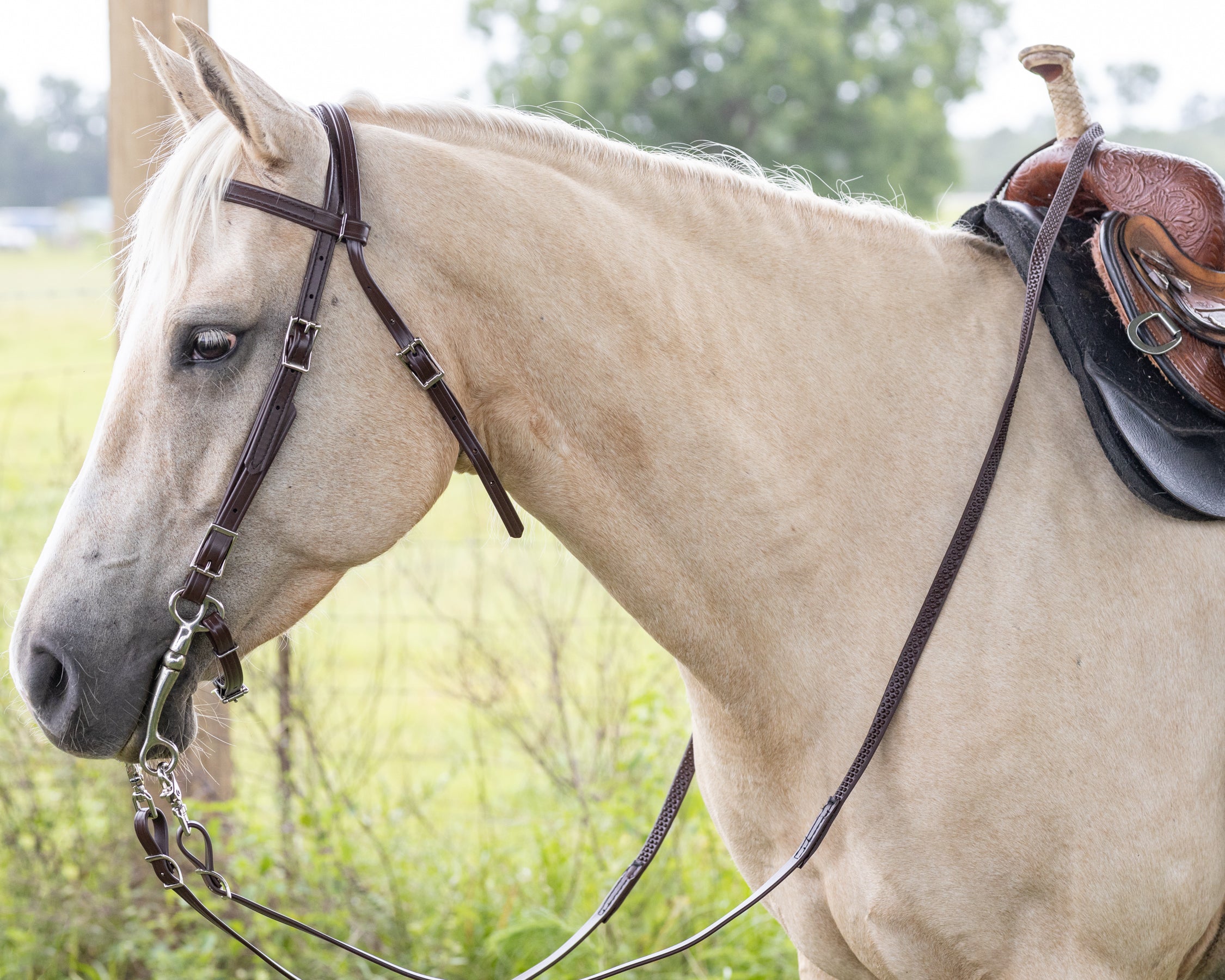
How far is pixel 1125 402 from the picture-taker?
4.72 ft

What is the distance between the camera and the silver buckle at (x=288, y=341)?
1.32 m

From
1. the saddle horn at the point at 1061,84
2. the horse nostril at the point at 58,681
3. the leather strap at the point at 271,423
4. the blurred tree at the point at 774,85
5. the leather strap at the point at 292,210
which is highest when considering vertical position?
the saddle horn at the point at 1061,84

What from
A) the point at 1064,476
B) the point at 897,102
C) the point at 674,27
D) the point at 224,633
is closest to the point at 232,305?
the point at 224,633

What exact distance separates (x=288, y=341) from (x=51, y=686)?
0.59 metres

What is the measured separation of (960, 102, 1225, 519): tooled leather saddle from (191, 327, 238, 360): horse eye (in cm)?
123

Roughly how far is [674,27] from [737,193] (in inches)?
989

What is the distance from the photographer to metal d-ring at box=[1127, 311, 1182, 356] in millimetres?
1451

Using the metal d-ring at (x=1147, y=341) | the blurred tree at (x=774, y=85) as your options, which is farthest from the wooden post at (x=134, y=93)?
the blurred tree at (x=774, y=85)

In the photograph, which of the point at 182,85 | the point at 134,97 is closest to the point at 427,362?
the point at 182,85

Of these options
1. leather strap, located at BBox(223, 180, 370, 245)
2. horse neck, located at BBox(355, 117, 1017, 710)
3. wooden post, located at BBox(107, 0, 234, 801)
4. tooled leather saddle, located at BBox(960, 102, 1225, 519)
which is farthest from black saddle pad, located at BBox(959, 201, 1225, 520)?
wooden post, located at BBox(107, 0, 234, 801)

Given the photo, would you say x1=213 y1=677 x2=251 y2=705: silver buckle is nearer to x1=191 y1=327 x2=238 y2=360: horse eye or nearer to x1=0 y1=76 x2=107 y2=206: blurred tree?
x1=191 y1=327 x2=238 y2=360: horse eye

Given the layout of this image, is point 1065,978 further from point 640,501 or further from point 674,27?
point 674,27

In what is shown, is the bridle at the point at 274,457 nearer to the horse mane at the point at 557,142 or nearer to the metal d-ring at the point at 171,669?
the metal d-ring at the point at 171,669

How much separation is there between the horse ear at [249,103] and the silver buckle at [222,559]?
512 mm
